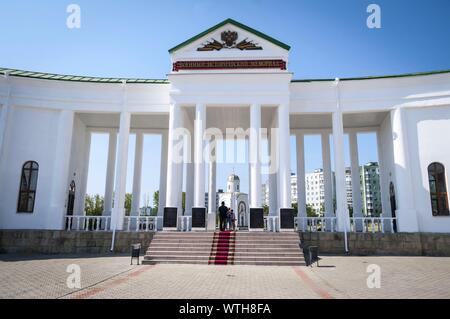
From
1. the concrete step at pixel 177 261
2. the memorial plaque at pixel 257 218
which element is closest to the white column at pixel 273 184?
the memorial plaque at pixel 257 218

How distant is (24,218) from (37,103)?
687cm

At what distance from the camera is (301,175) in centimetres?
2366

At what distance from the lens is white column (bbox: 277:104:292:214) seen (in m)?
17.6

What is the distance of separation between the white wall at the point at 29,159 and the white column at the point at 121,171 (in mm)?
3423

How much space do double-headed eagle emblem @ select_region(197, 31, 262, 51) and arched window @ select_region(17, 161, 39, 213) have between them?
12.2 metres

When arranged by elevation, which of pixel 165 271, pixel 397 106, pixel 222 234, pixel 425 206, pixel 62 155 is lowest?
pixel 165 271

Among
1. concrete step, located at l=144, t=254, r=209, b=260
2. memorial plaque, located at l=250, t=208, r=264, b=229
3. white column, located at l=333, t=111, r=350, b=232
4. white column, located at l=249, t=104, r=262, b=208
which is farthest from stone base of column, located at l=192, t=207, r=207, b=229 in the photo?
white column, located at l=333, t=111, r=350, b=232

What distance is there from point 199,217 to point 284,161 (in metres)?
5.59

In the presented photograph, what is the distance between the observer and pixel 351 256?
1584 centimetres

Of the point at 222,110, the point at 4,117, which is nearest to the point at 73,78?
the point at 4,117

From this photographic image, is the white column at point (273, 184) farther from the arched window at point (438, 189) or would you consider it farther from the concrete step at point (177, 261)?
the arched window at point (438, 189)

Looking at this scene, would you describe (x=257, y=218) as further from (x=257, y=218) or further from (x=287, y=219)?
(x=287, y=219)
